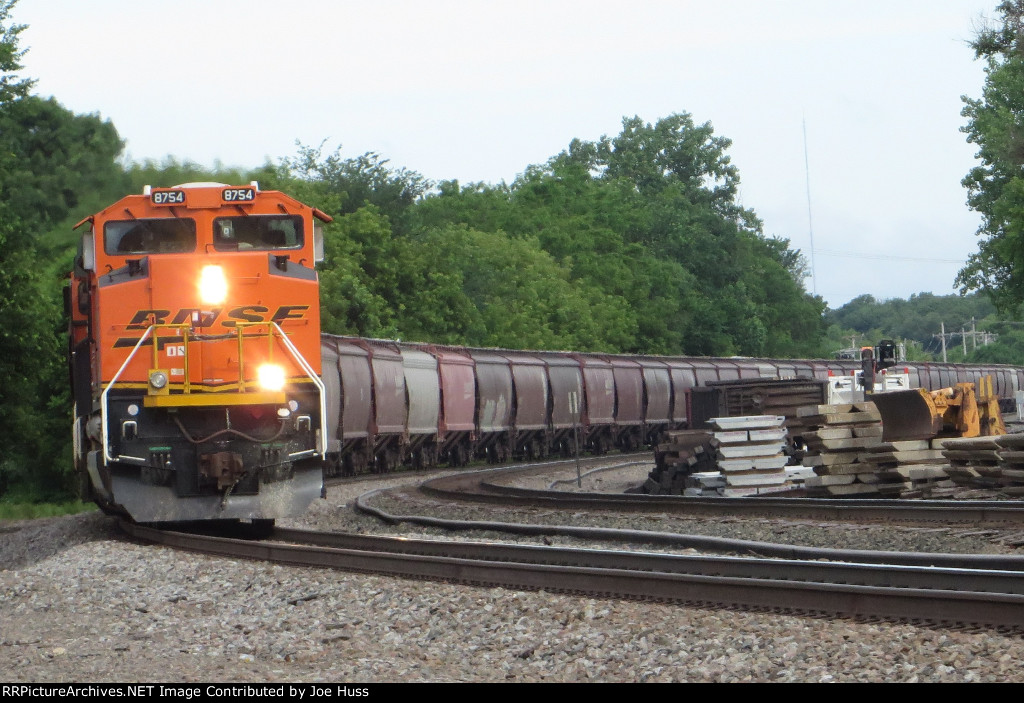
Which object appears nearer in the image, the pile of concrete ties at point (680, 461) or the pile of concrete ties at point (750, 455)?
the pile of concrete ties at point (750, 455)

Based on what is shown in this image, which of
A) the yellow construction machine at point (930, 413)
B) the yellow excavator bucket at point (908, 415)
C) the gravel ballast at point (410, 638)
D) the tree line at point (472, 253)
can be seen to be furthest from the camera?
the tree line at point (472, 253)

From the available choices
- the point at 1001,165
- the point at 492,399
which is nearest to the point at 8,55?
the point at 492,399

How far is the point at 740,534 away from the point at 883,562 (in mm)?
3301

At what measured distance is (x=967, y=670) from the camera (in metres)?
5.55

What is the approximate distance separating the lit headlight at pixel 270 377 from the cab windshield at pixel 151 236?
1537 millimetres

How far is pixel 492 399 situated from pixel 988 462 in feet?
57.1

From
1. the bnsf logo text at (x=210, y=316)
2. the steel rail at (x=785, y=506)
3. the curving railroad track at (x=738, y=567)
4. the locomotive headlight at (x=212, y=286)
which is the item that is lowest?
the steel rail at (x=785, y=506)

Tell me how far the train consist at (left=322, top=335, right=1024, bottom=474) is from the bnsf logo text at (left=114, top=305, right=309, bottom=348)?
7.68 meters

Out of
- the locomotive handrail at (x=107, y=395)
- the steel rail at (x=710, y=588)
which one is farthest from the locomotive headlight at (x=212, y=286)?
the steel rail at (x=710, y=588)

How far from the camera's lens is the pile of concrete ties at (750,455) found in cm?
1809

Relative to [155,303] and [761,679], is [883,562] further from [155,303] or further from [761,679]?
[155,303]

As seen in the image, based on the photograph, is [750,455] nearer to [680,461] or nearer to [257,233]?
[680,461]

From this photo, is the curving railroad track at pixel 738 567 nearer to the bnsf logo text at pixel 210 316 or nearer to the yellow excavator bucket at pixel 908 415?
the bnsf logo text at pixel 210 316
